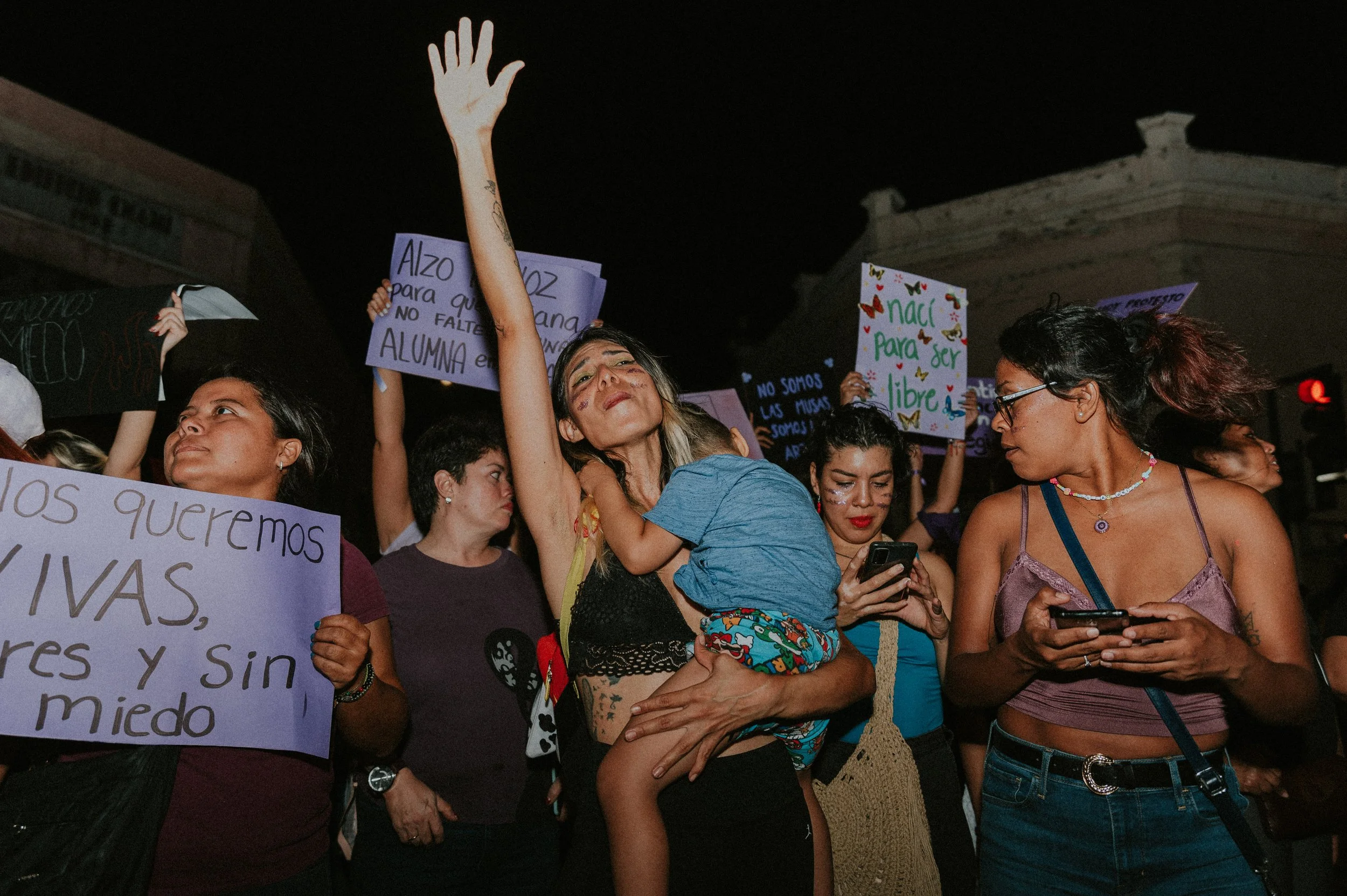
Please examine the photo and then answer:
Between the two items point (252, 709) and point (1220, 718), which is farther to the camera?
point (1220, 718)

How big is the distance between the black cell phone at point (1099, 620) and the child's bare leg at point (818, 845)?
0.77 metres

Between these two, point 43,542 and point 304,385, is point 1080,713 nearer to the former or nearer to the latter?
point 43,542

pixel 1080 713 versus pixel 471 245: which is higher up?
pixel 471 245

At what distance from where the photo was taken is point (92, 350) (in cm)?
296

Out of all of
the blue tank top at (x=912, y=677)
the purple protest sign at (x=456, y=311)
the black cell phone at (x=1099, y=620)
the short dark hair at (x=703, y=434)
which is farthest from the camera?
the purple protest sign at (x=456, y=311)

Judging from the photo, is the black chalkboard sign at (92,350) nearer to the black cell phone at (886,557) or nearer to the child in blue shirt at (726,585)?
the child in blue shirt at (726,585)

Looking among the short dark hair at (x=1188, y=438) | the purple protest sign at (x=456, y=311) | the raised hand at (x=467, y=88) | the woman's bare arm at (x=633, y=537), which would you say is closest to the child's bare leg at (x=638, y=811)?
the woman's bare arm at (x=633, y=537)

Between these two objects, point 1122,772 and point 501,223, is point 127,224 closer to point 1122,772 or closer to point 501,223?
point 501,223

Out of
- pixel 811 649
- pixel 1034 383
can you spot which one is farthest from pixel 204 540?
pixel 1034 383

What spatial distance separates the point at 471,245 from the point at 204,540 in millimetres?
1027

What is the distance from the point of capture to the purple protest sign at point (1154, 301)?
190 inches

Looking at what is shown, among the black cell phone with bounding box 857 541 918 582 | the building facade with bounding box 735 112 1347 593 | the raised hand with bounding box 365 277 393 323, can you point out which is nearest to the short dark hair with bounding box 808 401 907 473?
the black cell phone with bounding box 857 541 918 582

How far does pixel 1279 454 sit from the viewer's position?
1034cm

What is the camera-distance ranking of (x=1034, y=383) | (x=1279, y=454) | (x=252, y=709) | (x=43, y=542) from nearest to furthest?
(x=43, y=542)
(x=252, y=709)
(x=1034, y=383)
(x=1279, y=454)
